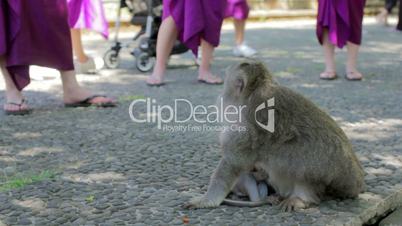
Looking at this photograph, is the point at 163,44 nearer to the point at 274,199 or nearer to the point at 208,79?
the point at 208,79

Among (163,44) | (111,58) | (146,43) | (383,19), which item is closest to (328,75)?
(163,44)

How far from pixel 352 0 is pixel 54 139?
3.54 meters

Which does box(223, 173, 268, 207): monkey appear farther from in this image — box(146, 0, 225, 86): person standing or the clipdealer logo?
box(146, 0, 225, 86): person standing

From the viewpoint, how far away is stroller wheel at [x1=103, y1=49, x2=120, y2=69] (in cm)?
727

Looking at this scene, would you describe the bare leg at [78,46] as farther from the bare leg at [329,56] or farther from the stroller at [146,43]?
the bare leg at [329,56]

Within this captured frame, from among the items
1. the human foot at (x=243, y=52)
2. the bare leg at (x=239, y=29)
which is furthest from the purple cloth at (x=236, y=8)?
the human foot at (x=243, y=52)

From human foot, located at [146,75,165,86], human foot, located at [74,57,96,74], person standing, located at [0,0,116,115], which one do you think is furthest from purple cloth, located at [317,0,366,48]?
person standing, located at [0,0,116,115]

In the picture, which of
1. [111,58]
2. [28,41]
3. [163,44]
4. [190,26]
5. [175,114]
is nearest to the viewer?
[28,41]

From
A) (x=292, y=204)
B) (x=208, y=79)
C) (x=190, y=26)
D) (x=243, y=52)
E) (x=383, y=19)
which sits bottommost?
(x=383, y=19)

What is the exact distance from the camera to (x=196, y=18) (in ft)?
18.7

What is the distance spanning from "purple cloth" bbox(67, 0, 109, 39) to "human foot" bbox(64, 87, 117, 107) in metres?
1.89

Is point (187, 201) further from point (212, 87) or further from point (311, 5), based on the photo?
point (311, 5)

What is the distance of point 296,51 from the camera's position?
29.3ft

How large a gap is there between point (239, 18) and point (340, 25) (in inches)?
80.2
